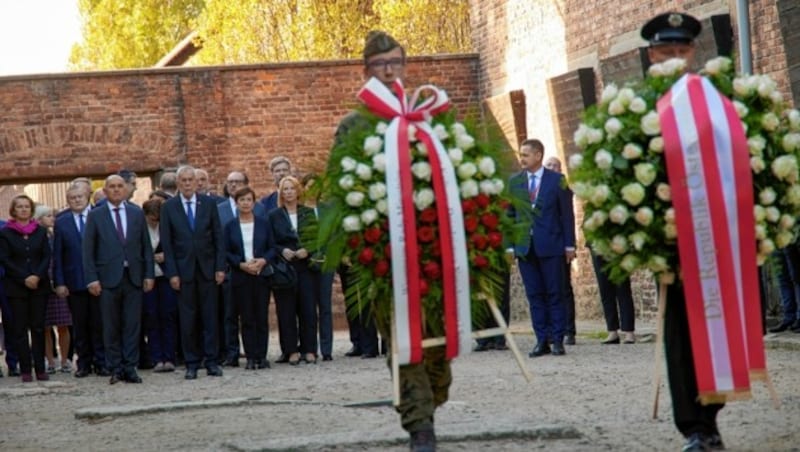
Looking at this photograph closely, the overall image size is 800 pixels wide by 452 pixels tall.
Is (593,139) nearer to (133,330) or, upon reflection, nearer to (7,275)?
Result: (133,330)

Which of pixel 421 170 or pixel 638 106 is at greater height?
pixel 638 106

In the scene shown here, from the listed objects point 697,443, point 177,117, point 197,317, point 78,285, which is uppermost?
point 177,117

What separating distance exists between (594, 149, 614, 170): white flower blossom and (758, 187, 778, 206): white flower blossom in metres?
0.74

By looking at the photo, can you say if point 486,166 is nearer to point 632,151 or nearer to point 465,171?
point 465,171

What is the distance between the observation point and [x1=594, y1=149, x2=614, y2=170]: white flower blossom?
331 inches

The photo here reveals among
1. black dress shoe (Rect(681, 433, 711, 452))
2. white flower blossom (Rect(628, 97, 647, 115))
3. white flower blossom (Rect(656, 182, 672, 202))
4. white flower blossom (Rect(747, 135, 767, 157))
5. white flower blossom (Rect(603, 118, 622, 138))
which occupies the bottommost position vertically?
black dress shoe (Rect(681, 433, 711, 452))

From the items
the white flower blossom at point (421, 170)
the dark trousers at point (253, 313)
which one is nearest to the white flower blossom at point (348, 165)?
the white flower blossom at point (421, 170)

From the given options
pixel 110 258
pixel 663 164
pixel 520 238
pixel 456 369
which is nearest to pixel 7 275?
pixel 110 258

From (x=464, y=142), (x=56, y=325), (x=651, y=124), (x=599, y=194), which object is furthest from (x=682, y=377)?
(x=56, y=325)

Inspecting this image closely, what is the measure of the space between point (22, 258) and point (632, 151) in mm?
10118

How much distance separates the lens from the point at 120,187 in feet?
52.2

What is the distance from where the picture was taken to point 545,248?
16297 mm

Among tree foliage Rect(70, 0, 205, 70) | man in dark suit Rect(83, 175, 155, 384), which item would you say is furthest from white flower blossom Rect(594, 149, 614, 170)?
tree foliage Rect(70, 0, 205, 70)

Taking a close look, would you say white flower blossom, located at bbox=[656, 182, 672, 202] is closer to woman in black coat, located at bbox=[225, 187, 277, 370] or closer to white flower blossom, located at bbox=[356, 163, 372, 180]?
white flower blossom, located at bbox=[356, 163, 372, 180]
